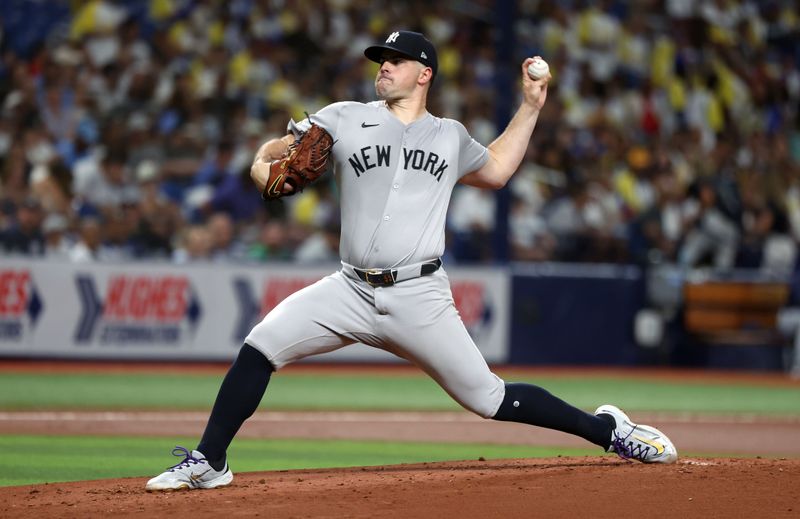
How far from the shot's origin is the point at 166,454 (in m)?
7.38

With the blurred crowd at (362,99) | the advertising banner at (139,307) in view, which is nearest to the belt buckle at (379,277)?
the blurred crowd at (362,99)

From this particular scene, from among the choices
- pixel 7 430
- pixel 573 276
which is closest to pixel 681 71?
pixel 573 276

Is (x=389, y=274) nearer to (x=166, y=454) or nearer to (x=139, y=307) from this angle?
(x=166, y=454)

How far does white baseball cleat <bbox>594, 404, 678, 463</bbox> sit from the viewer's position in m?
5.83

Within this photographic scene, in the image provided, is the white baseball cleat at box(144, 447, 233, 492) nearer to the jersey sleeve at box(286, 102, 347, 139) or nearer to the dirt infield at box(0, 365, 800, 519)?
the dirt infield at box(0, 365, 800, 519)

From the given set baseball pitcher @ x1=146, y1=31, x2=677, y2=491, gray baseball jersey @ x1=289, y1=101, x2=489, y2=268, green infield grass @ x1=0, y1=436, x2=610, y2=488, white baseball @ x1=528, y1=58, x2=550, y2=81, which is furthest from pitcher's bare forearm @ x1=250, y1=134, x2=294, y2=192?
green infield grass @ x1=0, y1=436, x2=610, y2=488

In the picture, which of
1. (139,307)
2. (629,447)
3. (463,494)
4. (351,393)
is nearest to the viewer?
(463,494)

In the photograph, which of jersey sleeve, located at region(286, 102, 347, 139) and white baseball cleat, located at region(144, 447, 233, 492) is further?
jersey sleeve, located at region(286, 102, 347, 139)

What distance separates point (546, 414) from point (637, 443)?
0.53 m

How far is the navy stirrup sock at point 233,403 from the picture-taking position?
5266 millimetres

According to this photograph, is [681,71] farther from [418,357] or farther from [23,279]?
[418,357]

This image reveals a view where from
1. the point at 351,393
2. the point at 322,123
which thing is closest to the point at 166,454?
the point at 322,123

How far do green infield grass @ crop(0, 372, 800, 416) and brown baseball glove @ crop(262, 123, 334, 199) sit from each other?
5517mm

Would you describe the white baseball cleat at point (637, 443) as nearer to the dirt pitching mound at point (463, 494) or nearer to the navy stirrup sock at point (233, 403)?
the dirt pitching mound at point (463, 494)
